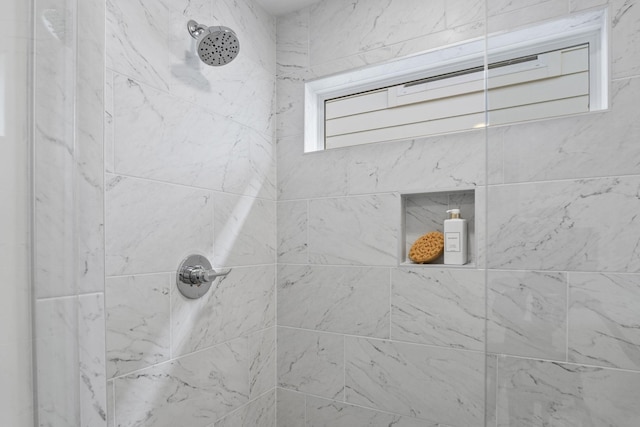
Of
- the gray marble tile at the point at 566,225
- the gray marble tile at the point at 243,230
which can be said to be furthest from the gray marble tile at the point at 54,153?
the gray marble tile at the point at 243,230

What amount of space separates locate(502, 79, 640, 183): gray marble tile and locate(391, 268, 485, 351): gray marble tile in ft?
2.03

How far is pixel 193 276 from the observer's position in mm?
1301

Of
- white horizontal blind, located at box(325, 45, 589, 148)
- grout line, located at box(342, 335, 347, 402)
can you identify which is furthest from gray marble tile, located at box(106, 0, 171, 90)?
grout line, located at box(342, 335, 347, 402)

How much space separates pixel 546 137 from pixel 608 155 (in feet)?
0.36

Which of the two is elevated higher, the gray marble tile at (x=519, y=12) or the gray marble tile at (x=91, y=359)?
the gray marble tile at (x=519, y=12)

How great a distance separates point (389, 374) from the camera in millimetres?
1481

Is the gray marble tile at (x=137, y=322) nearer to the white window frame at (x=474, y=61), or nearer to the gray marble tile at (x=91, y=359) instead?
the gray marble tile at (x=91, y=359)

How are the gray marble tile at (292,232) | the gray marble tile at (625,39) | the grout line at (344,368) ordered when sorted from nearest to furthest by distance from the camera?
the gray marble tile at (625,39), the grout line at (344,368), the gray marble tile at (292,232)

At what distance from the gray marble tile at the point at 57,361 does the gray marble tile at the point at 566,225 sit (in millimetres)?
770

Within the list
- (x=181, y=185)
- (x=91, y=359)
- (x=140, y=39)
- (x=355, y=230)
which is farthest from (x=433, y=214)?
(x=91, y=359)

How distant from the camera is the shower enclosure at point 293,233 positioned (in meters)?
0.30

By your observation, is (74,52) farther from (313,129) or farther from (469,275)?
(313,129)

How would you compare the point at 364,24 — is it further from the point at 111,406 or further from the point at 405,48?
the point at 111,406

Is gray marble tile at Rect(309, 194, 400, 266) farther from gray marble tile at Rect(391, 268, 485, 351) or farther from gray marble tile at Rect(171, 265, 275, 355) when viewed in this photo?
gray marble tile at Rect(171, 265, 275, 355)
